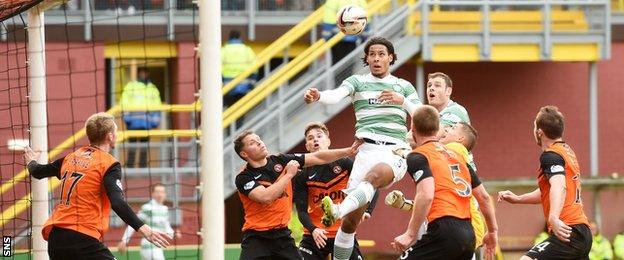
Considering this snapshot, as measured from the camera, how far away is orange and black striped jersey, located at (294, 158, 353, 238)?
14492mm

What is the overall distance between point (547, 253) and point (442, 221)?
5.18 ft

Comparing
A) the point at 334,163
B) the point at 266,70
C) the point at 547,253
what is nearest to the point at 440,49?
the point at 266,70

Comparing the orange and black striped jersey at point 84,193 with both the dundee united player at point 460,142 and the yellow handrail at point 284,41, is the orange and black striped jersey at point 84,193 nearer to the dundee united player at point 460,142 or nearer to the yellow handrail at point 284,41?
the dundee united player at point 460,142

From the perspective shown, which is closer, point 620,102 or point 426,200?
point 426,200

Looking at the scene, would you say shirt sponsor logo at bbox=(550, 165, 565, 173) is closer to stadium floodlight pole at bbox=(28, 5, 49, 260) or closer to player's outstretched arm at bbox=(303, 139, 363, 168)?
player's outstretched arm at bbox=(303, 139, 363, 168)

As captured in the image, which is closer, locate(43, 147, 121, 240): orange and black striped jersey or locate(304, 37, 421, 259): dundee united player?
locate(43, 147, 121, 240): orange and black striped jersey

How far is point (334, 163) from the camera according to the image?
14.5m

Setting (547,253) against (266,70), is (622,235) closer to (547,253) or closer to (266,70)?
(266,70)

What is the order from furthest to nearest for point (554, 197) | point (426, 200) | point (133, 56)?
point (133, 56) < point (554, 197) < point (426, 200)

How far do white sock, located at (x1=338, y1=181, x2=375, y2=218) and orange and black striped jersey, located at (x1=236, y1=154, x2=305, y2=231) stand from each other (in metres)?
1.06

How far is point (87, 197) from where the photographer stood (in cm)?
1272

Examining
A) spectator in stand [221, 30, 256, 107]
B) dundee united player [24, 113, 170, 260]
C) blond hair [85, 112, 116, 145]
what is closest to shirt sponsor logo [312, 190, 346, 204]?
dundee united player [24, 113, 170, 260]

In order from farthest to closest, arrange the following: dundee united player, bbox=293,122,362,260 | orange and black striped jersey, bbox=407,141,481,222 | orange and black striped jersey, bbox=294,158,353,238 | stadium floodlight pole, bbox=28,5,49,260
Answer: stadium floodlight pole, bbox=28,5,49,260 → orange and black striped jersey, bbox=294,158,353,238 → dundee united player, bbox=293,122,362,260 → orange and black striped jersey, bbox=407,141,481,222

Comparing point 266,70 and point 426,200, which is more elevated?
point 266,70
